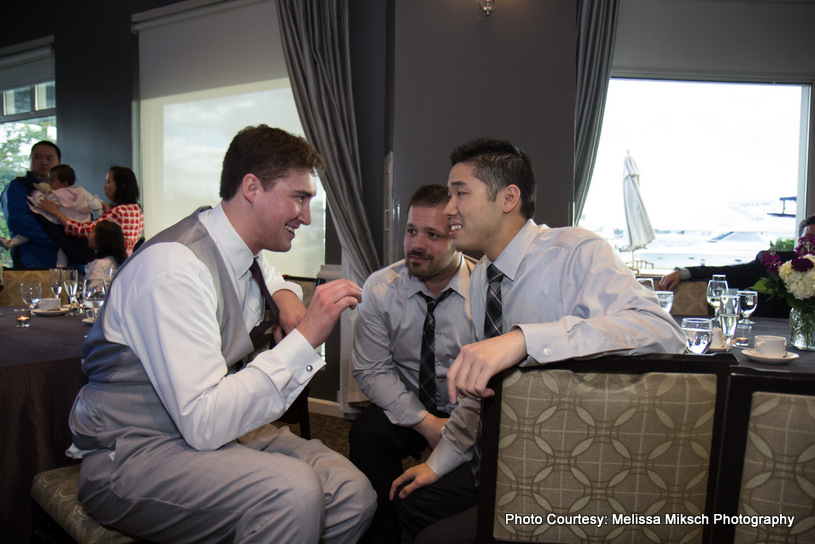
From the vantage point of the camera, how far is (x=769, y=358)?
1.87 metres

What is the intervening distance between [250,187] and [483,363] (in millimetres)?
829

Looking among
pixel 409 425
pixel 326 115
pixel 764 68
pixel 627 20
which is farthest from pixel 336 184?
pixel 764 68

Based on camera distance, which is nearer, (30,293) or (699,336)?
(699,336)

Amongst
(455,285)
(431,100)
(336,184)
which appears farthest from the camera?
(336,184)

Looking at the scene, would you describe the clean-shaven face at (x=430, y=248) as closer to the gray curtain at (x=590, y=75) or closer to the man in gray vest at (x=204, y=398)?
the man in gray vest at (x=204, y=398)

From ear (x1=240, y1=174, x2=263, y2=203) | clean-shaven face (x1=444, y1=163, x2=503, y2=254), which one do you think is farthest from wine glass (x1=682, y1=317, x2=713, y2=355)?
ear (x1=240, y1=174, x2=263, y2=203)

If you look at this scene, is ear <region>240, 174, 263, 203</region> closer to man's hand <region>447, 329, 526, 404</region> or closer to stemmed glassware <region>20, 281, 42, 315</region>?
man's hand <region>447, 329, 526, 404</region>

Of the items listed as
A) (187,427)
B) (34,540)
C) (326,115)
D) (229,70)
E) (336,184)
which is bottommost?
(34,540)

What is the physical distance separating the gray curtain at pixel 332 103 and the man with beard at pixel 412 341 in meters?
1.28

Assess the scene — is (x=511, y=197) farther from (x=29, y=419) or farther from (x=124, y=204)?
(x=124, y=204)

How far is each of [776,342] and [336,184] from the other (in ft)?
8.52

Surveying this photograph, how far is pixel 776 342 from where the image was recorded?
1.93m

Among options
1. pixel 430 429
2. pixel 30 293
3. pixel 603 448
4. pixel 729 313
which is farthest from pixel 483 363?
pixel 30 293

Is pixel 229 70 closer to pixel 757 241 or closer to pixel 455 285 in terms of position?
pixel 455 285
